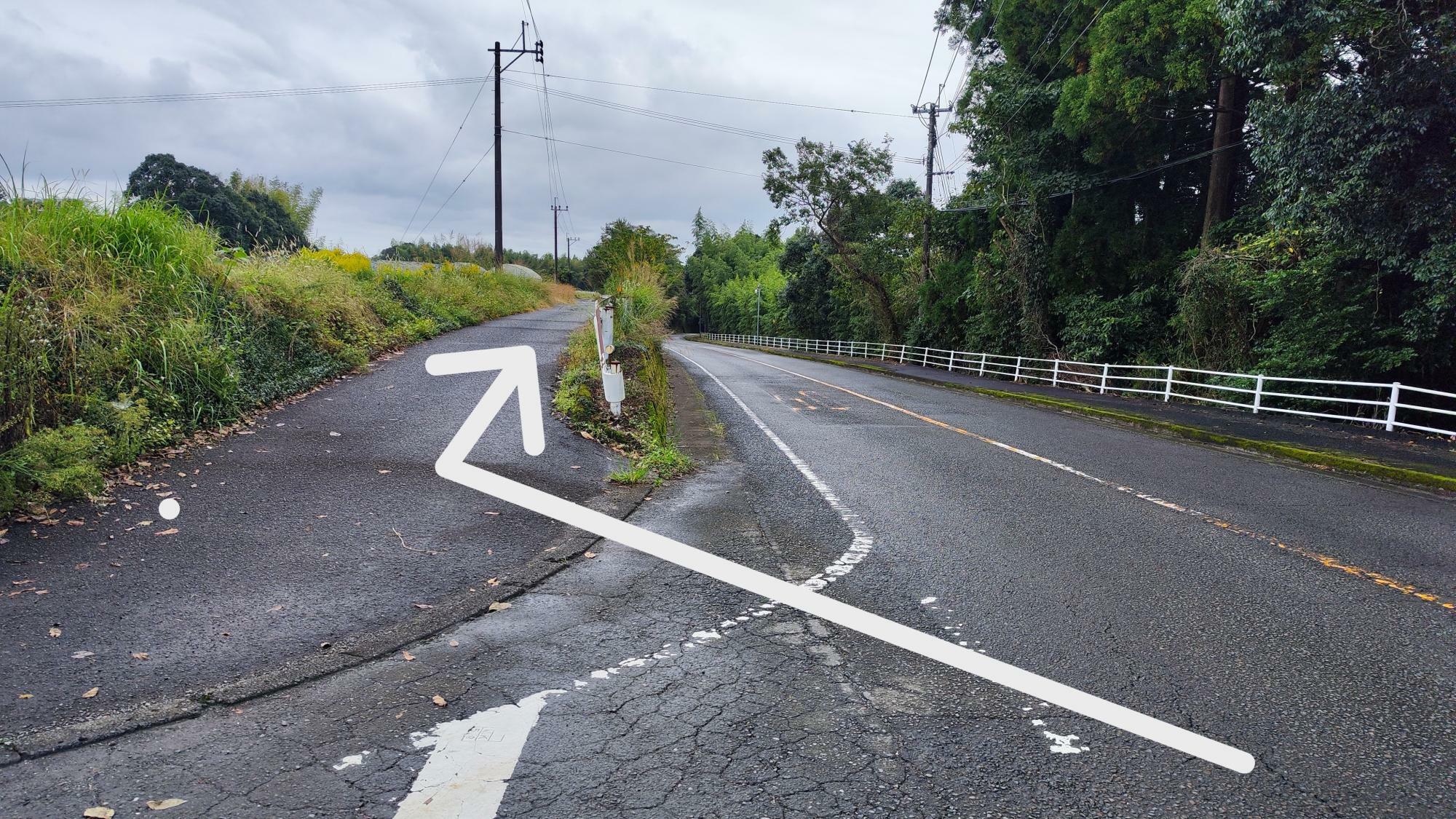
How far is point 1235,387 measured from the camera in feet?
53.5

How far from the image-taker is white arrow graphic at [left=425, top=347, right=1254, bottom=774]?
9.84 ft

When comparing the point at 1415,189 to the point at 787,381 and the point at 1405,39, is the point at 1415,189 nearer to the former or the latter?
the point at 1405,39

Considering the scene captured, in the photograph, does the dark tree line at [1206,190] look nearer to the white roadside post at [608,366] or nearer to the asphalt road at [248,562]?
the white roadside post at [608,366]

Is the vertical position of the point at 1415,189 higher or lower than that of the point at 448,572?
higher

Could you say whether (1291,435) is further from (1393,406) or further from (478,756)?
(478,756)

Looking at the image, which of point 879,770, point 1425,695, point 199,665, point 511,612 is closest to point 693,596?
point 511,612

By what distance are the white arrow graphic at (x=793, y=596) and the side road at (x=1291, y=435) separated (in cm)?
823

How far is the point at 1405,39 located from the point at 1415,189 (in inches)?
90.1

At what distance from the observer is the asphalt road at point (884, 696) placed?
2.60m

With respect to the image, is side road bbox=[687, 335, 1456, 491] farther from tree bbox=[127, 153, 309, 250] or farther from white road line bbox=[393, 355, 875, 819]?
tree bbox=[127, 153, 309, 250]

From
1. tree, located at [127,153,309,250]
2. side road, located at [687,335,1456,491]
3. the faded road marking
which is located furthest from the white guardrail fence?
tree, located at [127,153,309,250]

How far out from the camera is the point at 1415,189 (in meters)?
12.5

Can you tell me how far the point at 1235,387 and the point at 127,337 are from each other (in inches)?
726

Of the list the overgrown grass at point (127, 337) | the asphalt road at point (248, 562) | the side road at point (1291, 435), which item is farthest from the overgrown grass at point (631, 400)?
the side road at point (1291, 435)
